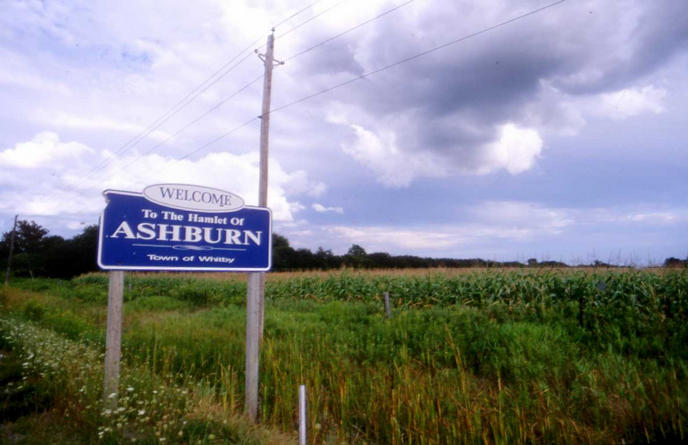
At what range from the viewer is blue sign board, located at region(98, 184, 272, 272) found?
4.23 metres

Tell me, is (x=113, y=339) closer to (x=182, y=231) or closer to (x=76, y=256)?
(x=182, y=231)

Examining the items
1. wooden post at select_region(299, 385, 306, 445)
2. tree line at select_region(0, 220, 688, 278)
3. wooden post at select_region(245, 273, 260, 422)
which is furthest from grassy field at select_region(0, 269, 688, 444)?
tree line at select_region(0, 220, 688, 278)

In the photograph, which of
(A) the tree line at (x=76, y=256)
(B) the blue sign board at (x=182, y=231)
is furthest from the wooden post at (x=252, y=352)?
(A) the tree line at (x=76, y=256)

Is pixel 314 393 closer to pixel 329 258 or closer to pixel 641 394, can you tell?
pixel 641 394

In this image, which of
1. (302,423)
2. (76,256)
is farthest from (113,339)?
(76,256)

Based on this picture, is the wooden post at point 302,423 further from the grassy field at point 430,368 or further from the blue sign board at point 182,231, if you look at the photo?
the blue sign board at point 182,231

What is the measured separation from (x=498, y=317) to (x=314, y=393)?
5703 millimetres

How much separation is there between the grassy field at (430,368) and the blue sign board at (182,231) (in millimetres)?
1476

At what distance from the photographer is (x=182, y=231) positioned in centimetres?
457

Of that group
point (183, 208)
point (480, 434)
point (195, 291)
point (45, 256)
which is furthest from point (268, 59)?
point (45, 256)

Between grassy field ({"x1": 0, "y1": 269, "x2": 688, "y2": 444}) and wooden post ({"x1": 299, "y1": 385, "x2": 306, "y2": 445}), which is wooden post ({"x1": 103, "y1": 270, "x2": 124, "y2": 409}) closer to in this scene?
grassy field ({"x1": 0, "y1": 269, "x2": 688, "y2": 444})

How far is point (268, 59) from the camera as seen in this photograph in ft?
29.3

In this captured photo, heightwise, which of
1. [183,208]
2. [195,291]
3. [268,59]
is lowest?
[195,291]

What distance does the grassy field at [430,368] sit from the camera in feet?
12.0
